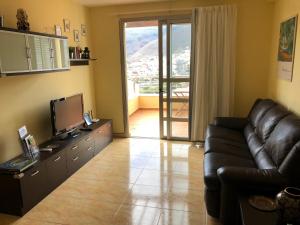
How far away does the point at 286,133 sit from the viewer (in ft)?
7.57

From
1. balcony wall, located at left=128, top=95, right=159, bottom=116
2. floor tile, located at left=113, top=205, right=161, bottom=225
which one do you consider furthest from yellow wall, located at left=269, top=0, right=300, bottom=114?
balcony wall, located at left=128, top=95, right=159, bottom=116

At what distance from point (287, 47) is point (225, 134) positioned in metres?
1.38

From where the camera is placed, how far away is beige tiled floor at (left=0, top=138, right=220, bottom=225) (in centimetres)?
251

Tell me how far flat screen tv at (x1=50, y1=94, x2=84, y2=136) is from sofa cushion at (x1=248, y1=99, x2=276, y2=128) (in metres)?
2.62

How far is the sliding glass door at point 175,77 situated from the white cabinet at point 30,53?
176 cm

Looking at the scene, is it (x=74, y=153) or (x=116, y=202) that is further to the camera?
(x=74, y=153)

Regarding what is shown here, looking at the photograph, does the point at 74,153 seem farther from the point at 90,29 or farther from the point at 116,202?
the point at 90,29

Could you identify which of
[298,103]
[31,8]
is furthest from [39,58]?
[298,103]

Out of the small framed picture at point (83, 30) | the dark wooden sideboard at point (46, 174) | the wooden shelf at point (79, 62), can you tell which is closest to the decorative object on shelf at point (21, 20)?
the wooden shelf at point (79, 62)

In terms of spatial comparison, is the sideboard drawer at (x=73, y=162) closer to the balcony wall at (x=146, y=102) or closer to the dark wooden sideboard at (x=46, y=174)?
the dark wooden sideboard at (x=46, y=174)

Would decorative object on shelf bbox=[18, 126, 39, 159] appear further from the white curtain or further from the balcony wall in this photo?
the balcony wall

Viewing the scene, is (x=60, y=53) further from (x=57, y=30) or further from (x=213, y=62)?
(x=213, y=62)

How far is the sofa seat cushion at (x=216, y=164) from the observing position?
2.32 metres

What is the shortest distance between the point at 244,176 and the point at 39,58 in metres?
2.63
